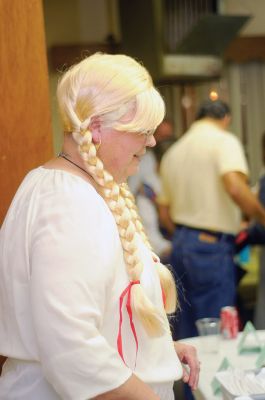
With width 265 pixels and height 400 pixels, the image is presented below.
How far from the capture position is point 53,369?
3.73 ft

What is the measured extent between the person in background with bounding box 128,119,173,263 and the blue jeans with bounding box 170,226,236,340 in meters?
0.60

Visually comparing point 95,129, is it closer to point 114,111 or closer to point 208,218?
point 114,111

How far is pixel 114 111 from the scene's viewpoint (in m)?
1.22

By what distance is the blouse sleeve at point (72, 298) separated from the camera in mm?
1117

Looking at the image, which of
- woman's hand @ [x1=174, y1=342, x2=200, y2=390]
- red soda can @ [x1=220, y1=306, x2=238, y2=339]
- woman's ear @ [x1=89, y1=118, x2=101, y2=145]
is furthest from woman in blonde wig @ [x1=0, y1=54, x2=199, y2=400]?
red soda can @ [x1=220, y1=306, x2=238, y2=339]

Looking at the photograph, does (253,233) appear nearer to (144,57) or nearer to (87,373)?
(144,57)

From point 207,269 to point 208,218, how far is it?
26cm

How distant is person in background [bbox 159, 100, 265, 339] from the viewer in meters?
3.42

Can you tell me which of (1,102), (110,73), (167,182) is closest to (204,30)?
(167,182)

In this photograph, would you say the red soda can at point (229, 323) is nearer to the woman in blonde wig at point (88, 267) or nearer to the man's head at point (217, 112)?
the woman in blonde wig at point (88, 267)

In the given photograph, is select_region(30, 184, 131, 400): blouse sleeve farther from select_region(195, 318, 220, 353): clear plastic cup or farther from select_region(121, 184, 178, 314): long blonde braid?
select_region(195, 318, 220, 353): clear plastic cup

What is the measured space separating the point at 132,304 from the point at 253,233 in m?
2.42

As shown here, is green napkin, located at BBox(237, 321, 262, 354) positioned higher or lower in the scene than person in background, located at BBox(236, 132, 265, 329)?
higher

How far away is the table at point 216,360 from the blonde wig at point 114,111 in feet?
2.15
